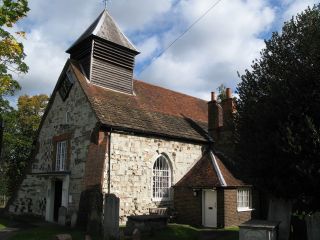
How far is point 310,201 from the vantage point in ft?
41.0

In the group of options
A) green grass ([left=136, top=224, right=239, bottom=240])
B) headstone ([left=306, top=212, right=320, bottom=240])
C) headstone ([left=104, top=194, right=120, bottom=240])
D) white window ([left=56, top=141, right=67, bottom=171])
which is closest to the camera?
headstone ([left=306, top=212, right=320, bottom=240])

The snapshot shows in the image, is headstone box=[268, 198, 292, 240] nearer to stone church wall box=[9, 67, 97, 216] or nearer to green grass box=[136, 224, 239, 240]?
green grass box=[136, 224, 239, 240]

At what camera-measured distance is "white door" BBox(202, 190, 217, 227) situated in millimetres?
20311

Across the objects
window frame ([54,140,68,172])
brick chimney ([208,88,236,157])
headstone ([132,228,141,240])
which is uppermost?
brick chimney ([208,88,236,157])

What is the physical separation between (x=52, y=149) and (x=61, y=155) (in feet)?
4.14

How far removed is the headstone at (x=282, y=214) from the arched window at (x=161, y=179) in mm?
8693

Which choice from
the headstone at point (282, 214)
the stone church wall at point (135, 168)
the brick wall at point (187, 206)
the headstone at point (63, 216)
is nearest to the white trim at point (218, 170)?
the brick wall at point (187, 206)

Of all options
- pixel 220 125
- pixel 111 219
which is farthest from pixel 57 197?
pixel 220 125

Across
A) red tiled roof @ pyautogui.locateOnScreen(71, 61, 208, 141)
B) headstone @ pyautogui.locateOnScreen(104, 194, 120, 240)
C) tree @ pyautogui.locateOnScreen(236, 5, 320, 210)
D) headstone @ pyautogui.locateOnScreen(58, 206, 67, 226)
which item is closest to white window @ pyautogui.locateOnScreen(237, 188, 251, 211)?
red tiled roof @ pyautogui.locateOnScreen(71, 61, 208, 141)

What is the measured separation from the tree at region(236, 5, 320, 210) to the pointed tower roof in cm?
1234

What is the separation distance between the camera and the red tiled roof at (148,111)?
67.7 ft

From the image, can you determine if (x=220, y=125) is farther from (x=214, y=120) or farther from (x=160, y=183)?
(x=160, y=183)

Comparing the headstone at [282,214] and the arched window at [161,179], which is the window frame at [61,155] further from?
the headstone at [282,214]

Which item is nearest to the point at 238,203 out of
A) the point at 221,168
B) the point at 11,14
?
the point at 221,168
